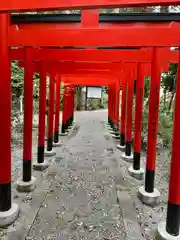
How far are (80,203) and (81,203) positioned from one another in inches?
0.7

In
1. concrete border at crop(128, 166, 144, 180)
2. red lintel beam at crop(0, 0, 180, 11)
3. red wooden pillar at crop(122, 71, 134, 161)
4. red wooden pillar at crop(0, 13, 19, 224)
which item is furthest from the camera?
red wooden pillar at crop(122, 71, 134, 161)

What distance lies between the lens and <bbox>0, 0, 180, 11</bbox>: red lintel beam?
5.61 feet

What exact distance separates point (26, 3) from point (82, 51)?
272 cm

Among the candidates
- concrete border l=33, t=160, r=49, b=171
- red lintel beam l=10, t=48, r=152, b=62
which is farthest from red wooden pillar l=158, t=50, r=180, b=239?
concrete border l=33, t=160, r=49, b=171

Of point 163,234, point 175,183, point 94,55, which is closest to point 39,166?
point 94,55

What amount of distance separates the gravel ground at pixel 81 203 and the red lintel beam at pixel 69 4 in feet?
9.45

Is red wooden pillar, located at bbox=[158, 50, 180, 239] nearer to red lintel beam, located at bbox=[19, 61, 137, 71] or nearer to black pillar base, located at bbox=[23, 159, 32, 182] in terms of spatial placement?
black pillar base, located at bbox=[23, 159, 32, 182]

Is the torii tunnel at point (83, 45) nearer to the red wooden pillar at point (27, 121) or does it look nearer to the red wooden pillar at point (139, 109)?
the red wooden pillar at point (27, 121)

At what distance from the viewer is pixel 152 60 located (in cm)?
440

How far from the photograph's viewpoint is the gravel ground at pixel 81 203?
3.50 m

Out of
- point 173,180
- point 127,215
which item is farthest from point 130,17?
point 127,215

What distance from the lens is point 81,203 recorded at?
4.41 m

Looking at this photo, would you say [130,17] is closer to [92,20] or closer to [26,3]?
[92,20]

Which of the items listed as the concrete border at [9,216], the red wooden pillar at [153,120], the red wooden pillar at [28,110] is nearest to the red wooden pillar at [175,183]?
the red wooden pillar at [153,120]
